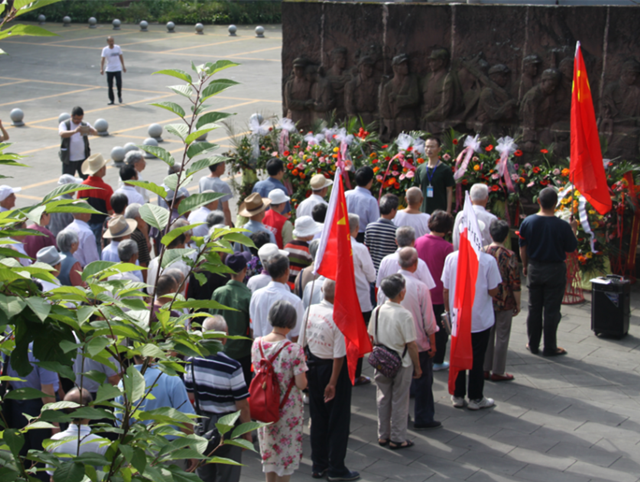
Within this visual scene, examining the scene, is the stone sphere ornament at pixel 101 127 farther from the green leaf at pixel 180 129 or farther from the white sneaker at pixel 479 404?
the green leaf at pixel 180 129

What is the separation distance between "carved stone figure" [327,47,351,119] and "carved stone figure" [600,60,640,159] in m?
4.52

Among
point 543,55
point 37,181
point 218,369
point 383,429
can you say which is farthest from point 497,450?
point 37,181

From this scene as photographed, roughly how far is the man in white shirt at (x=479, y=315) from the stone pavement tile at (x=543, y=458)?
0.79m

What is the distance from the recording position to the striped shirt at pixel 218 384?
4.74 metres

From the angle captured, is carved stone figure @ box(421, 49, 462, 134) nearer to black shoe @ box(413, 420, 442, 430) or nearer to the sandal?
black shoe @ box(413, 420, 442, 430)

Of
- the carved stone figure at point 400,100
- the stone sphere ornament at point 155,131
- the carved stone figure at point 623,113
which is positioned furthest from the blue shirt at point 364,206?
the stone sphere ornament at point 155,131

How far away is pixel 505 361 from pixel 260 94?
17106mm

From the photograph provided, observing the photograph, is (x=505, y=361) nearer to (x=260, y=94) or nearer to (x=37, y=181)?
(x=37, y=181)

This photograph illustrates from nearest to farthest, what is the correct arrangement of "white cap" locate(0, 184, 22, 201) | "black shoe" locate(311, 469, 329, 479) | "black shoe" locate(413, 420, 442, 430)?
"black shoe" locate(311, 469, 329, 479)
"black shoe" locate(413, 420, 442, 430)
"white cap" locate(0, 184, 22, 201)

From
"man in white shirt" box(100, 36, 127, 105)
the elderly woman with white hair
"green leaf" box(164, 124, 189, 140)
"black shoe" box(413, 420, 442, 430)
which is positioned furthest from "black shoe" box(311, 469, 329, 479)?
"man in white shirt" box(100, 36, 127, 105)

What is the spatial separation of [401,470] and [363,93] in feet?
27.0

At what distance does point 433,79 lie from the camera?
12.0m

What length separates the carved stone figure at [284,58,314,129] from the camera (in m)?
13.2

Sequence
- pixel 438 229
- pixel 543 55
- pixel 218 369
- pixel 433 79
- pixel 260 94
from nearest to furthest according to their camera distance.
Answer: pixel 218 369, pixel 438 229, pixel 543 55, pixel 433 79, pixel 260 94
